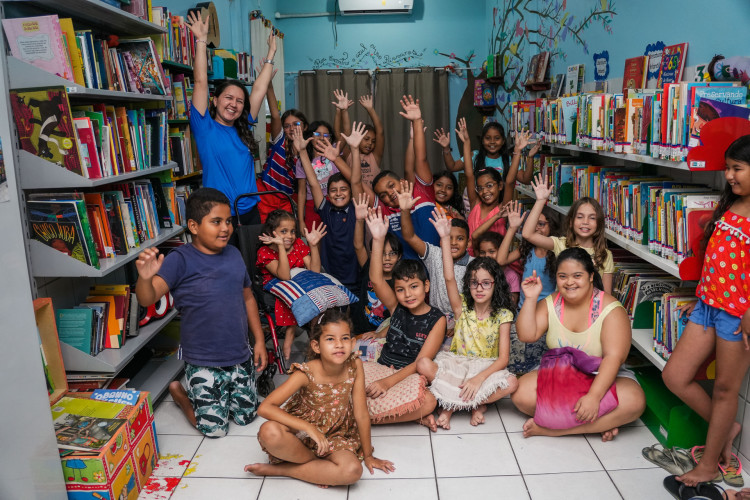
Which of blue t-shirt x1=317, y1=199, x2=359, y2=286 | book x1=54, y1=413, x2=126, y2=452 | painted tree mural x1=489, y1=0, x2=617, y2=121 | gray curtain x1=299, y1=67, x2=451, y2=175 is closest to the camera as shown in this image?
book x1=54, y1=413, x2=126, y2=452

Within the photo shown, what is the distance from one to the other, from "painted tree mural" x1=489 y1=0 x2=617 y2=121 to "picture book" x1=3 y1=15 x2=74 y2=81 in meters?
3.02

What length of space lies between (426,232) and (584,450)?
1585mm

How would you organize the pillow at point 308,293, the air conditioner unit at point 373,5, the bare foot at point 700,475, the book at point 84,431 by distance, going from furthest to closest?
the air conditioner unit at point 373,5, the pillow at point 308,293, the bare foot at point 700,475, the book at point 84,431

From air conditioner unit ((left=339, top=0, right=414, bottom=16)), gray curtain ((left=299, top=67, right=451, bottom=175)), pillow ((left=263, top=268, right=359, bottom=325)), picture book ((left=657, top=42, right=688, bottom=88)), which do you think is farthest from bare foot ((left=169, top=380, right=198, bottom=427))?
air conditioner unit ((left=339, top=0, right=414, bottom=16))

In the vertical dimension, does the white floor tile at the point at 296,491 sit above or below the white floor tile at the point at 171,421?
below

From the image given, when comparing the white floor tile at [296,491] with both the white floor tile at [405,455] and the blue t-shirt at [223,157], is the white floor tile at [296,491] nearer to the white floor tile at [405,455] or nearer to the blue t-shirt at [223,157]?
the white floor tile at [405,455]

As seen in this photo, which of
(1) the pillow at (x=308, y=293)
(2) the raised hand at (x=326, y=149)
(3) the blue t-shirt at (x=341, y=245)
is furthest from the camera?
(2) the raised hand at (x=326, y=149)

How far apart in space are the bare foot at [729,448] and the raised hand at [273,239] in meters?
2.19

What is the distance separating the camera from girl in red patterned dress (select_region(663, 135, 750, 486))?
6.43 ft

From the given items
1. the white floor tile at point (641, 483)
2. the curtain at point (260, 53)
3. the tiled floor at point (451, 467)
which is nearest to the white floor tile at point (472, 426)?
the tiled floor at point (451, 467)

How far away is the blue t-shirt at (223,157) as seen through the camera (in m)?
3.31

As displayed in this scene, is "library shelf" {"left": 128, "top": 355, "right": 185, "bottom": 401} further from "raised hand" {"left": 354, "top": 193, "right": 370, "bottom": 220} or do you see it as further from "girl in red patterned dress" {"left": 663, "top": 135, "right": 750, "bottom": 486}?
"girl in red patterned dress" {"left": 663, "top": 135, "right": 750, "bottom": 486}

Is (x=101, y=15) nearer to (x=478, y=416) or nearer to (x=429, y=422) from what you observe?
(x=429, y=422)

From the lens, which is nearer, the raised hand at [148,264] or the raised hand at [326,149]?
the raised hand at [148,264]
